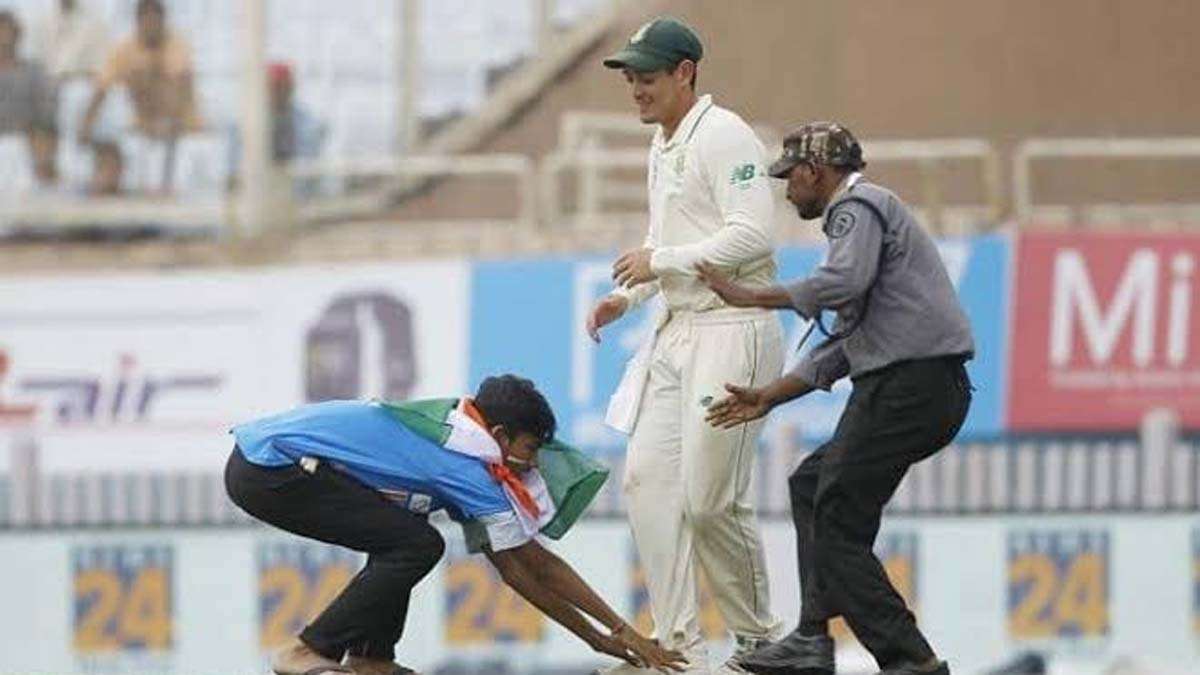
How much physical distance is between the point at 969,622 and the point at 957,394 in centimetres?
898

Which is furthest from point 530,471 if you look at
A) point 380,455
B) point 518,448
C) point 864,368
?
point 864,368

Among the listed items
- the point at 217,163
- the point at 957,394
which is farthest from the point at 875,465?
the point at 217,163

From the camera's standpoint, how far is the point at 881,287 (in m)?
10.6

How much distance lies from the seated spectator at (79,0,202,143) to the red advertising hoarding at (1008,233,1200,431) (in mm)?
4566

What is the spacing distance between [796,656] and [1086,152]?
31.4ft

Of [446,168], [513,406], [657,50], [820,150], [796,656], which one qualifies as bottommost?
[796,656]

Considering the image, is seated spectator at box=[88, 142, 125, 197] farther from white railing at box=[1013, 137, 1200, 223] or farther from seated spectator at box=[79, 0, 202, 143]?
white railing at box=[1013, 137, 1200, 223]

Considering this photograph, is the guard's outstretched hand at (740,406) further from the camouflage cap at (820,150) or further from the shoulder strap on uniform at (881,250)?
the camouflage cap at (820,150)

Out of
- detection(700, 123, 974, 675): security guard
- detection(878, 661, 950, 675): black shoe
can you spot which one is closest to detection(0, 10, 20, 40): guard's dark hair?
detection(700, 123, 974, 675): security guard

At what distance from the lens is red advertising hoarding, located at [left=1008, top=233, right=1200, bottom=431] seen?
20.1m

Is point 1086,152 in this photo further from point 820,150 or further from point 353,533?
point 353,533

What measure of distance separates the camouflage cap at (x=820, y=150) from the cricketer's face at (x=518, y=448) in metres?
1.05

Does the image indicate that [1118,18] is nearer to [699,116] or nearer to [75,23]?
[75,23]

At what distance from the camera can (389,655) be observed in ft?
36.7
